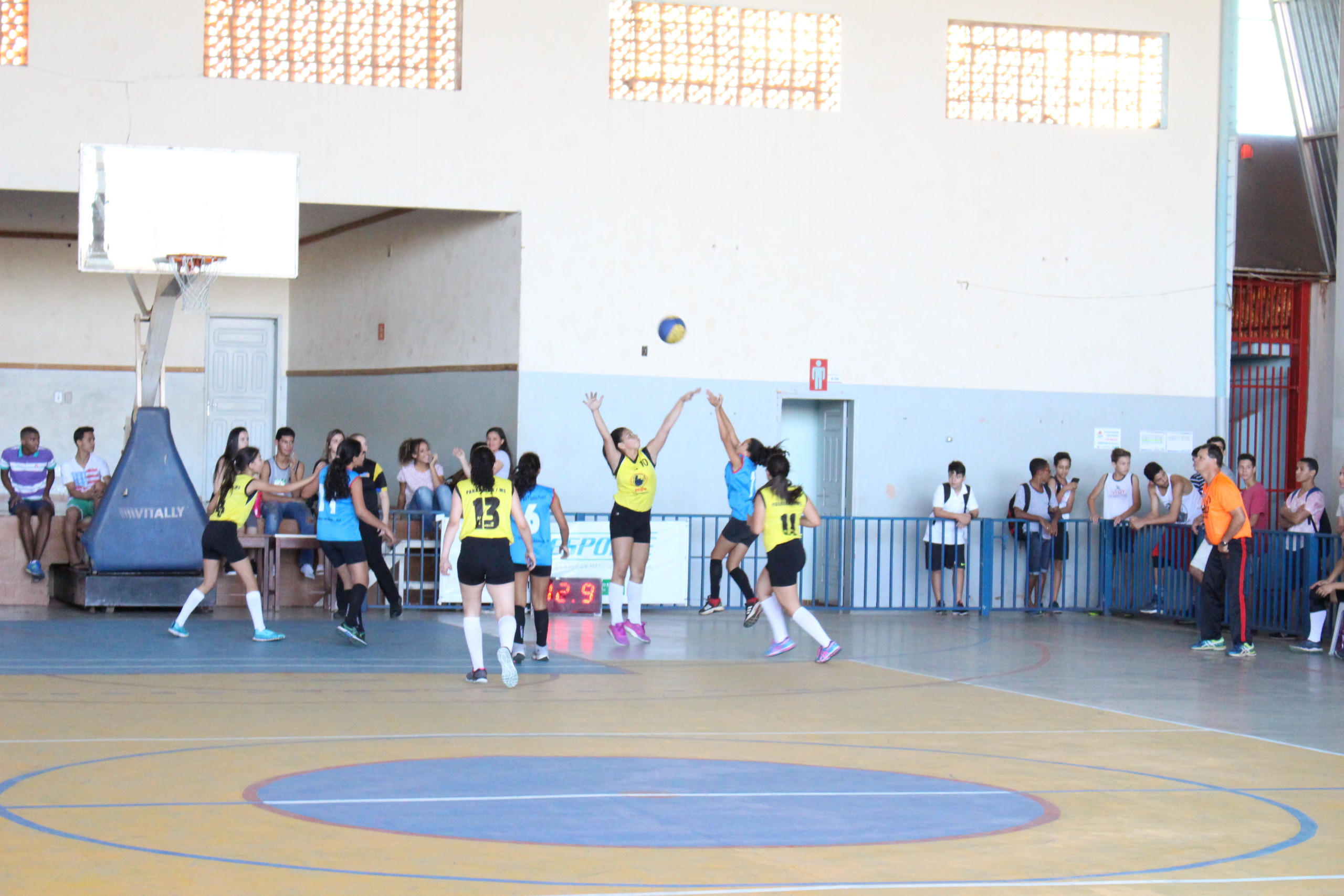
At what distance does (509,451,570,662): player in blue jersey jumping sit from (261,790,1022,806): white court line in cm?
521

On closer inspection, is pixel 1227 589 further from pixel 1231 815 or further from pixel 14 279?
pixel 14 279

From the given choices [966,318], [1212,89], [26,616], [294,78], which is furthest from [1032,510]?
[26,616]

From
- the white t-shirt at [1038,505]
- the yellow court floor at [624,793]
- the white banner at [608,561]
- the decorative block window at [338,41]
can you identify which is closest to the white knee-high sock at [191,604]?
the yellow court floor at [624,793]

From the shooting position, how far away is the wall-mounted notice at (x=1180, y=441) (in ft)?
66.8

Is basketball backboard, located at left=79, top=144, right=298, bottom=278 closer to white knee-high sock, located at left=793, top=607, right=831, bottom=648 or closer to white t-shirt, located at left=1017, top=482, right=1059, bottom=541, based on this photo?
white knee-high sock, located at left=793, top=607, right=831, bottom=648

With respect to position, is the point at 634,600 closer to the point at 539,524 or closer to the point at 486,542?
the point at 539,524

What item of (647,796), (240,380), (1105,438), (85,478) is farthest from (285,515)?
(647,796)

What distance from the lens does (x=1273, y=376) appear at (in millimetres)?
22500

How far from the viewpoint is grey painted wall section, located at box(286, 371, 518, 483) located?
744 inches

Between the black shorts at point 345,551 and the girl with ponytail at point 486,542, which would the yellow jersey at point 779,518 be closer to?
the girl with ponytail at point 486,542

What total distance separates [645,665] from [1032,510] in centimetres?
806

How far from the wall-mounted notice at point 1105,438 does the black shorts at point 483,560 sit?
36.9 feet

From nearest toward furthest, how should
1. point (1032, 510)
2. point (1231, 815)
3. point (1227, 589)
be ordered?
1. point (1231, 815)
2. point (1227, 589)
3. point (1032, 510)

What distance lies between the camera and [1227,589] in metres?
15.3
